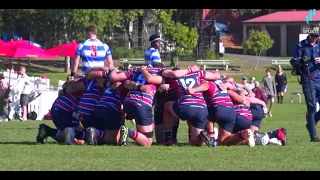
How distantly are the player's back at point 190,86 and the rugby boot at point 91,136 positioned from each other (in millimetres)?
1397

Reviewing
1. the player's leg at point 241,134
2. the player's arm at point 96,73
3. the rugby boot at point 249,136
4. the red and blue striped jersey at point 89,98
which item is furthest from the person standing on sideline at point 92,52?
the rugby boot at point 249,136

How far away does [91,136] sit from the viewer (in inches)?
490

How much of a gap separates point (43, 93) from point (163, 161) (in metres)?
17.7

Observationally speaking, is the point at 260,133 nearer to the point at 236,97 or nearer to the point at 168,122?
the point at 236,97

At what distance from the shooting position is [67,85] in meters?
13.3

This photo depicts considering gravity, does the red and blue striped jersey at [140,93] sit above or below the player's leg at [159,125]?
above

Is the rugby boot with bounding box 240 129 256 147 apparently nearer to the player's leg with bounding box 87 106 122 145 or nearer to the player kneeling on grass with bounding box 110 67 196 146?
the player kneeling on grass with bounding box 110 67 196 146

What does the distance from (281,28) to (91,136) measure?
66943 mm

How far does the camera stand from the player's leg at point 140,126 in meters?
12.3

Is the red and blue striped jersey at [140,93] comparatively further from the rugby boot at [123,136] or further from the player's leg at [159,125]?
the player's leg at [159,125]

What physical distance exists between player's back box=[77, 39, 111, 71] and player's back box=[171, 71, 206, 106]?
3027mm

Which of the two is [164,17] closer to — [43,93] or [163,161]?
[43,93]

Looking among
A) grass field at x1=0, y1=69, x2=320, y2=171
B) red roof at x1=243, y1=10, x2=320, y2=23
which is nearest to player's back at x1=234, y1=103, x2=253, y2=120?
grass field at x1=0, y1=69, x2=320, y2=171

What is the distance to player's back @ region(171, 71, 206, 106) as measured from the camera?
12305 millimetres
